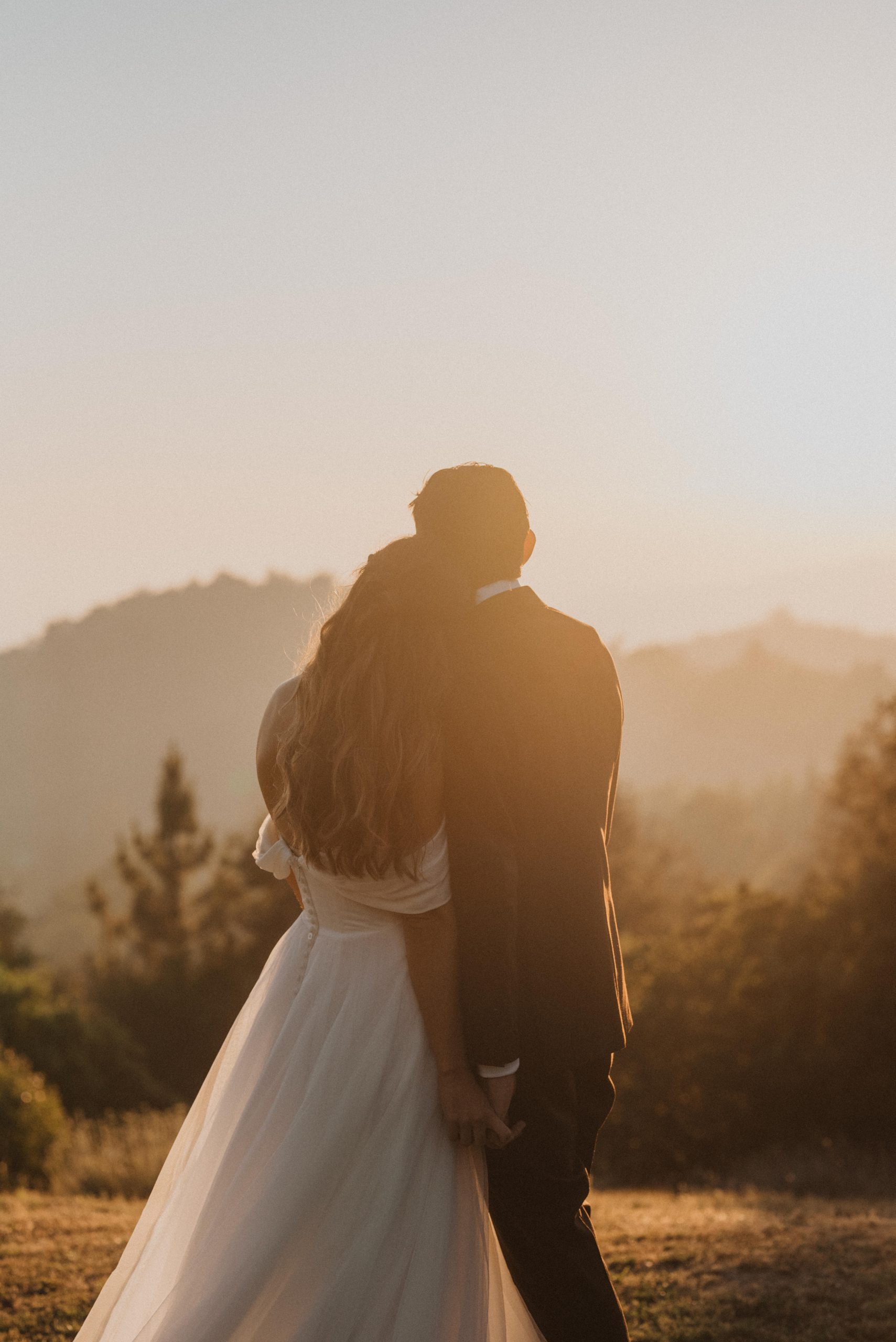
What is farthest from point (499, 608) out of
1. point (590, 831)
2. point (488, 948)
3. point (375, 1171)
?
point (375, 1171)

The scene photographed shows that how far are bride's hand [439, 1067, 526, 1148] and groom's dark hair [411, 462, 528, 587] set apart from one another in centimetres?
112

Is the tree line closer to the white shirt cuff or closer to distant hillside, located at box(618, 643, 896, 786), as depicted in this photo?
the white shirt cuff

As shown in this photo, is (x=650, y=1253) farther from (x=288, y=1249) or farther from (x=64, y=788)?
(x=64, y=788)

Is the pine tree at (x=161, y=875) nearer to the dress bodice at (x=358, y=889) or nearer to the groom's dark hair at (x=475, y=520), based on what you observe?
the dress bodice at (x=358, y=889)

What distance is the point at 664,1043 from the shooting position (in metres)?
15.2

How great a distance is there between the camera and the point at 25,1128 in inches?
397

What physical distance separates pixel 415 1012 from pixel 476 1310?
647 mm

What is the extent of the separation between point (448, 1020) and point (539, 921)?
30cm

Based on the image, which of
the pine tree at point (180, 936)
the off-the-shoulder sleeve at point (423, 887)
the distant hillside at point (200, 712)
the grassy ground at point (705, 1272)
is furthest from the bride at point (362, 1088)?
the distant hillside at point (200, 712)

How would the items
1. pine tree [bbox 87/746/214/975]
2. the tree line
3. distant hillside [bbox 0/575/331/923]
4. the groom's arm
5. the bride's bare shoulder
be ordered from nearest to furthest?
the groom's arm < the bride's bare shoulder < the tree line < pine tree [bbox 87/746/214/975] < distant hillside [bbox 0/575/331/923]

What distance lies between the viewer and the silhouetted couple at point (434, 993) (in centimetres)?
229

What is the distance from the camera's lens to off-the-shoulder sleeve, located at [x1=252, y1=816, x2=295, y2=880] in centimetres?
263

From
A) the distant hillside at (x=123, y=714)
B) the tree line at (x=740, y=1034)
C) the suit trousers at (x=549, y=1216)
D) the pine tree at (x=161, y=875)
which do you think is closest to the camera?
the suit trousers at (x=549, y=1216)

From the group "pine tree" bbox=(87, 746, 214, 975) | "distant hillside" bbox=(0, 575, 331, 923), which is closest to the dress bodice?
"pine tree" bbox=(87, 746, 214, 975)
